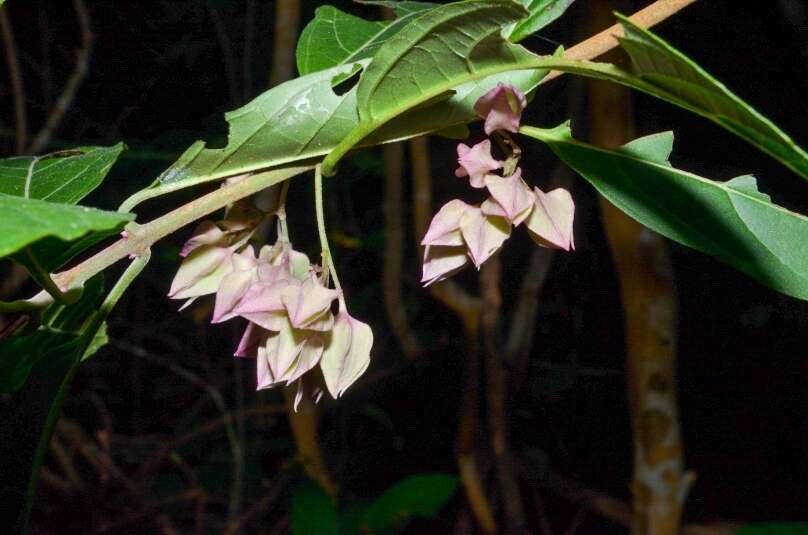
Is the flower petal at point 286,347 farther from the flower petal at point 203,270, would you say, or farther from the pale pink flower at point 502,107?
the pale pink flower at point 502,107

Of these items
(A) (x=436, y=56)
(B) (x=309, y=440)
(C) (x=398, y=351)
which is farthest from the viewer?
(C) (x=398, y=351)

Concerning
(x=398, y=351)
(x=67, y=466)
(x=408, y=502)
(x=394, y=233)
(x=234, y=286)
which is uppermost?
(x=234, y=286)

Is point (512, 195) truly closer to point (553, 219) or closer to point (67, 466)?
point (553, 219)

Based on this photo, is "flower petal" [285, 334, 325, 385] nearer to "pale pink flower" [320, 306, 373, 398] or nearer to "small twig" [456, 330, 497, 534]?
"pale pink flower" [320, 306, 373, 398]

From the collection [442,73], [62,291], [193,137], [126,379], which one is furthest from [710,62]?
[126,379]

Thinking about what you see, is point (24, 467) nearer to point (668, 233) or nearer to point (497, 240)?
point (497, 240)

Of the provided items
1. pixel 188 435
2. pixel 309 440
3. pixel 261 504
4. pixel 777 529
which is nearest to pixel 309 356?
pixel 777 529
